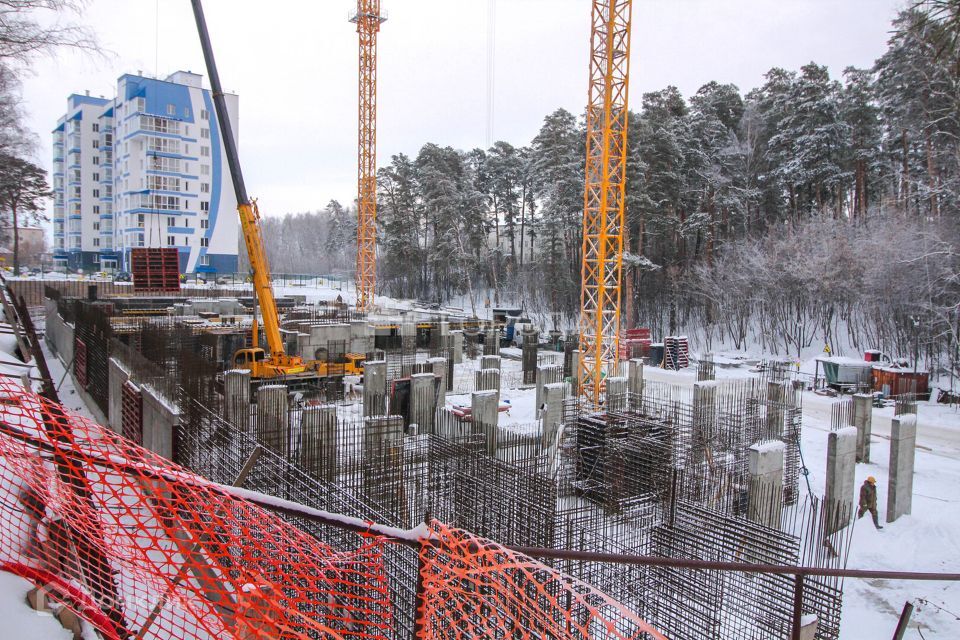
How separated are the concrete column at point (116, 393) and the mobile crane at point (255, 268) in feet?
12.1

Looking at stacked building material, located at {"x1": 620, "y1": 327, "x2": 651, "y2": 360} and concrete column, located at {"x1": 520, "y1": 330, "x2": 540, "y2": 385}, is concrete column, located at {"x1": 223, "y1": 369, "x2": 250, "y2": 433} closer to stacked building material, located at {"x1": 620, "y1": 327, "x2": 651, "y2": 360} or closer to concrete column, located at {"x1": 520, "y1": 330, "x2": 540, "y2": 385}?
concrete column, located at {"x1": 520, "y1": 330, "x2": 540, "y2": 385}

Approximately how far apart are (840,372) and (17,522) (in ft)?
74.9

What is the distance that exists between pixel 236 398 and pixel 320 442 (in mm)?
3777

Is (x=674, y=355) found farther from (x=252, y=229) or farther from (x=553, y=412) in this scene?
(x=252, y=229)

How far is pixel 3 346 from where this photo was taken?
13.8 meters

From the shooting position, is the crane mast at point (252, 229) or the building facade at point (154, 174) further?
the building facade at point (154, 174)

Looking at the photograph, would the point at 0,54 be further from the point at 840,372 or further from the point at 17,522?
the point at 840,372

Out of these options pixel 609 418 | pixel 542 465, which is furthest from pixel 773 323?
pixel 542 465

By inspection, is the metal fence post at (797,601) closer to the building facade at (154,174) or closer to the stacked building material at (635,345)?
the stacked building material at (635,345)

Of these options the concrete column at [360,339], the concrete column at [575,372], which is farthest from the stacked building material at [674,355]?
the concrete column at [360,339]

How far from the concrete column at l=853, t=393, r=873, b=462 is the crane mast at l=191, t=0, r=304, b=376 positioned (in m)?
14.1

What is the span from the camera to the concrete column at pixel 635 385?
1447cm

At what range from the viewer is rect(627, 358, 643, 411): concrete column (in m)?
14.5

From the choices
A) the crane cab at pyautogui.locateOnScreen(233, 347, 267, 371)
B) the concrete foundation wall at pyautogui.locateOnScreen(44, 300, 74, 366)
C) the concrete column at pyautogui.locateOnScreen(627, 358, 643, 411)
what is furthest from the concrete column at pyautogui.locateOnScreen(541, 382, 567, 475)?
the concrete foundation wall at pyautogui.locateOnScreen(44, 300, 74, 366)
